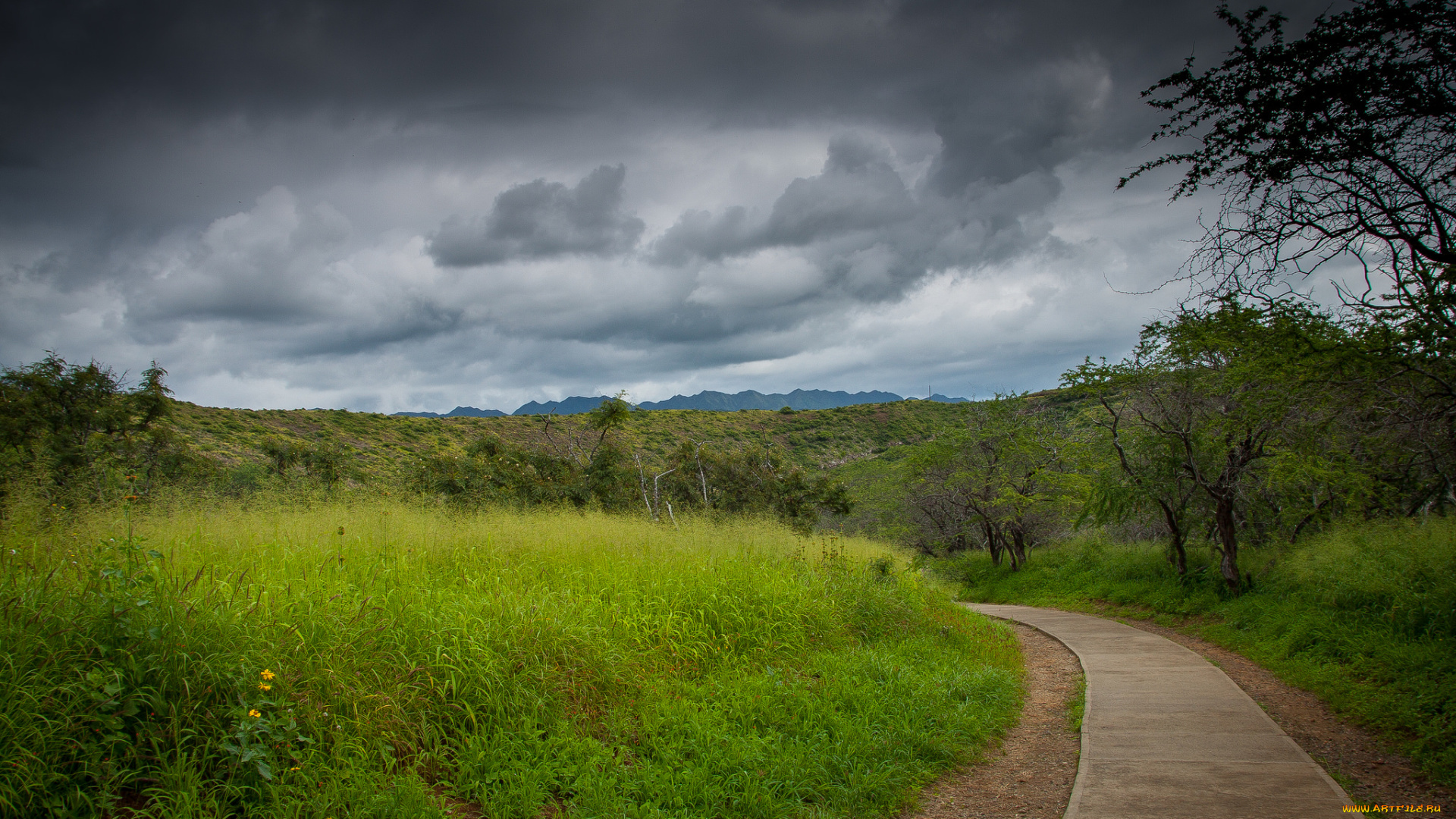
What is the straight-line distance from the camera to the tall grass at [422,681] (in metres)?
3.56

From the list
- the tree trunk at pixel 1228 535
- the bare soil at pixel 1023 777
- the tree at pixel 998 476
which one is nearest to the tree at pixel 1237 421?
the tree trunk at pixel 1228 535

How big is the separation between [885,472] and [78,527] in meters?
36.6

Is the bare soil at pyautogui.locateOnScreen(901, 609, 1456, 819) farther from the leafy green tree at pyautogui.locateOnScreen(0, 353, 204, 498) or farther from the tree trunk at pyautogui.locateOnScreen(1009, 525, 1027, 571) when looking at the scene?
the tree trunk at pyautogui.locateOnScreen(1009, 525, 1027, 571)

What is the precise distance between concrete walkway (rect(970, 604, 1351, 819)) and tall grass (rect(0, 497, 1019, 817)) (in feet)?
3.51

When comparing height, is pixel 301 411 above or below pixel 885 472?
above

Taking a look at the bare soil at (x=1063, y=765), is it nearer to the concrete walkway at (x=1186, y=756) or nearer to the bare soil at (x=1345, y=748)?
the bare soil at (x=1345, y=748)

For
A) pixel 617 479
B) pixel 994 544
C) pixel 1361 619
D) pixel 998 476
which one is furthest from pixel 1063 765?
pixel 994 544

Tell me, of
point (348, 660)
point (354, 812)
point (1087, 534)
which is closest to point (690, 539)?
point (348, 660)

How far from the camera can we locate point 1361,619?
8445 mm

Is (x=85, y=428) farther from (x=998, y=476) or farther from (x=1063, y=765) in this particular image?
(x=998, y=476)

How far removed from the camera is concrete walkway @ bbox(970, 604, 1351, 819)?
14.4ft

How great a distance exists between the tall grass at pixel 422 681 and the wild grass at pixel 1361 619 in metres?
3.39

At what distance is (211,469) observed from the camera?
46.4 ft

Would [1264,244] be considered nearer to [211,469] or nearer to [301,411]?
[211,469]
